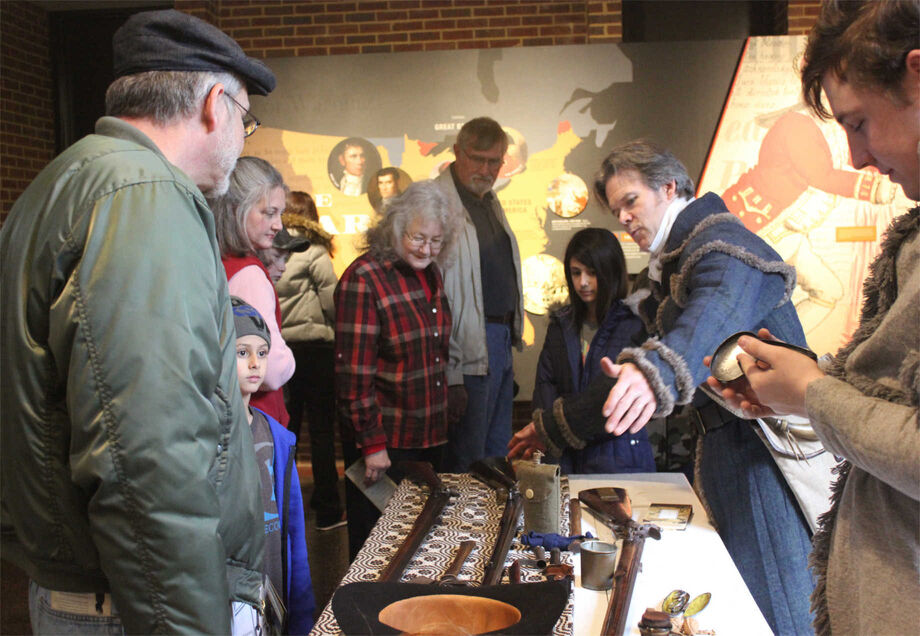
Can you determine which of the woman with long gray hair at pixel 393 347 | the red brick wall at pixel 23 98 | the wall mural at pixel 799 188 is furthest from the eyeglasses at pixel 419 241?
the red brick wall at pixel 23 98

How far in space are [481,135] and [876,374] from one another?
163 inches

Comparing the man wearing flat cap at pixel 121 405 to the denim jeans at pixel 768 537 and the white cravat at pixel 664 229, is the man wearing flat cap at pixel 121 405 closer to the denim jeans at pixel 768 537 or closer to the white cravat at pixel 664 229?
the denim jeans at pixel 768 537

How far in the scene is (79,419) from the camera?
1171 mm

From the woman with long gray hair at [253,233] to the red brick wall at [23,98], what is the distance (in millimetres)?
4142

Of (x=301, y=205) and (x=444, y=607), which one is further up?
(x=301, y=205)

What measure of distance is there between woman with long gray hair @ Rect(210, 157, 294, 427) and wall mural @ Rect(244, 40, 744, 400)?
8.26 ft

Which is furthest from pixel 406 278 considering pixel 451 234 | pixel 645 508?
pixel 645 508

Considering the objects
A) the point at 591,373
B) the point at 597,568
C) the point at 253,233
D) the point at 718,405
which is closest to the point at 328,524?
the point at 591,373

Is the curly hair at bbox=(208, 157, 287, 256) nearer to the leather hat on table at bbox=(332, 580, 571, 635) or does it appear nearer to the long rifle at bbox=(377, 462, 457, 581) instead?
the long rifle at bbox=(377, 462, 457, 581)

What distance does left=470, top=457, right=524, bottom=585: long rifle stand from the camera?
5.46ft

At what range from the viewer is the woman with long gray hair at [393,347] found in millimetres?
2957

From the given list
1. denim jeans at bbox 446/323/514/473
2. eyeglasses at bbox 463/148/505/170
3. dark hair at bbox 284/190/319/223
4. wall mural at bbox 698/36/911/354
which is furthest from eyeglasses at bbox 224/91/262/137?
wall mural at bbox 698/36/911/354

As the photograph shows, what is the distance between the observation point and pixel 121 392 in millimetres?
1160

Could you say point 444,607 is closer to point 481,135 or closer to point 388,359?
point 388,359
